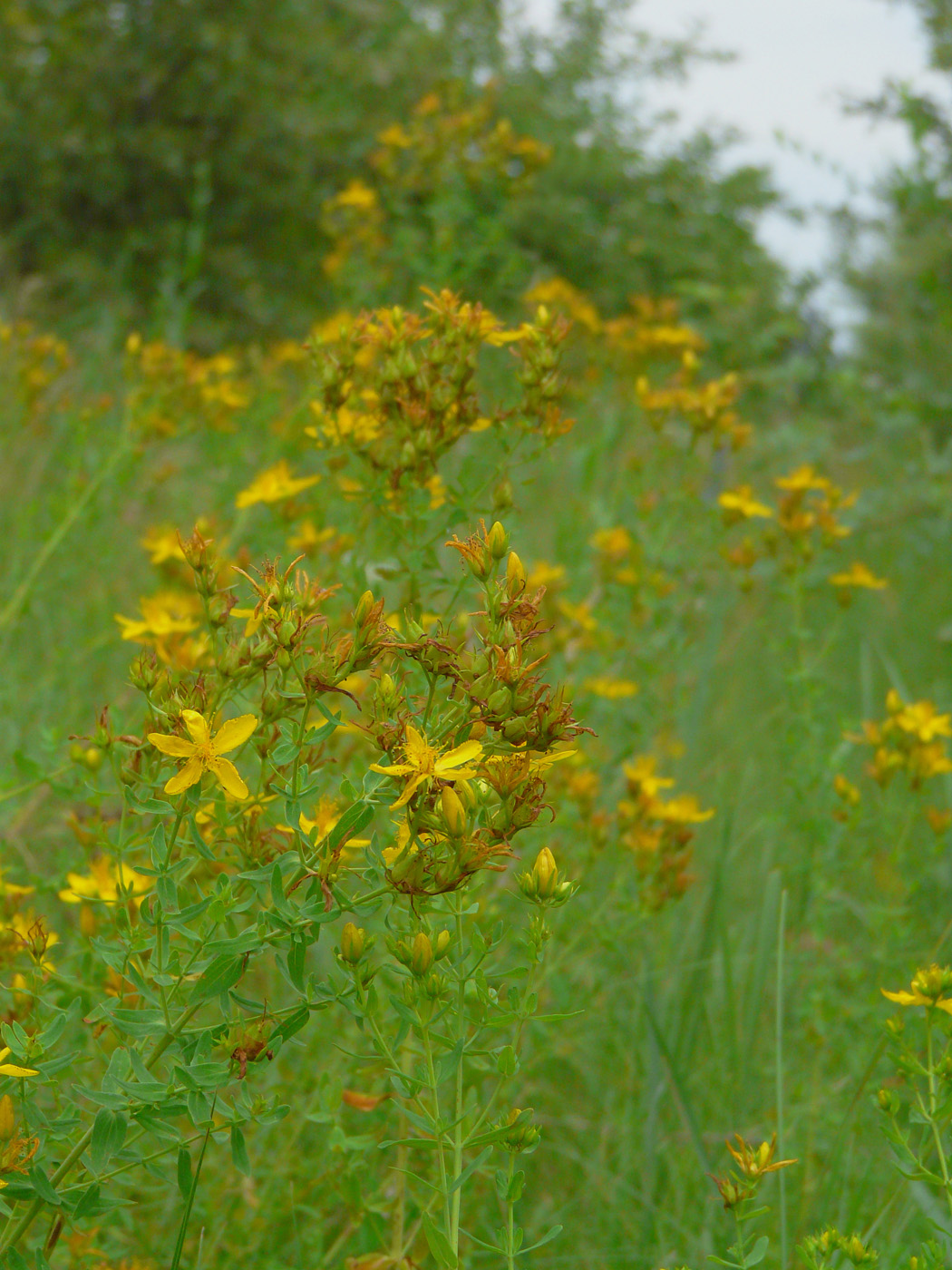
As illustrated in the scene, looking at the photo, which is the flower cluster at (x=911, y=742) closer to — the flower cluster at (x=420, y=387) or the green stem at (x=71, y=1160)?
the flower cluster at (x=420, y=387)

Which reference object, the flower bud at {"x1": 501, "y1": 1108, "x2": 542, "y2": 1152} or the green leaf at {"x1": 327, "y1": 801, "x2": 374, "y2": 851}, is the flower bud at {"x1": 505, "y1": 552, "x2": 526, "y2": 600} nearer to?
the green leaf at {"x1": 327, "y1": 801, "x2": 374, "y2": 851}

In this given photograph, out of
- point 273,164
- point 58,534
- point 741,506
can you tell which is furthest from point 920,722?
point 273,164

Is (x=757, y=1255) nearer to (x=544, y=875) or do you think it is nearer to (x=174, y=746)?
(x=544, y=875)

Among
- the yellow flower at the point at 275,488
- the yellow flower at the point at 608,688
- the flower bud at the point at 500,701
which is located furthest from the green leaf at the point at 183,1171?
the yellow flower at the point at 608,688

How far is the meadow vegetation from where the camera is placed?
0.95m

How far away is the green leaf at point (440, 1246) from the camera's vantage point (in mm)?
920

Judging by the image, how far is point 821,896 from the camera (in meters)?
2.01

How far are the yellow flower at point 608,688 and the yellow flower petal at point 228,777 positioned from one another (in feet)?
4.82

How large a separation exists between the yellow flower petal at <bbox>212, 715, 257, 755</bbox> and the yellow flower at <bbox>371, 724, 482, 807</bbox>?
11 cm

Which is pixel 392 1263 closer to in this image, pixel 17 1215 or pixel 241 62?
pixel 17 1215

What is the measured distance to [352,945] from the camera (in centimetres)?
96

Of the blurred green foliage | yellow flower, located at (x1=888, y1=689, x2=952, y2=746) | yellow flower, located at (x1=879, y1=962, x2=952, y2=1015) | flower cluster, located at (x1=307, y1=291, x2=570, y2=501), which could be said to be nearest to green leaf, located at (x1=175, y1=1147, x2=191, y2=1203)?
yellow flower, located at (x1=879, y1=962, x2=952, y2=1015)

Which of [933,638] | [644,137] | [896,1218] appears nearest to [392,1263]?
[896,1218]

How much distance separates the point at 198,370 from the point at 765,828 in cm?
166
